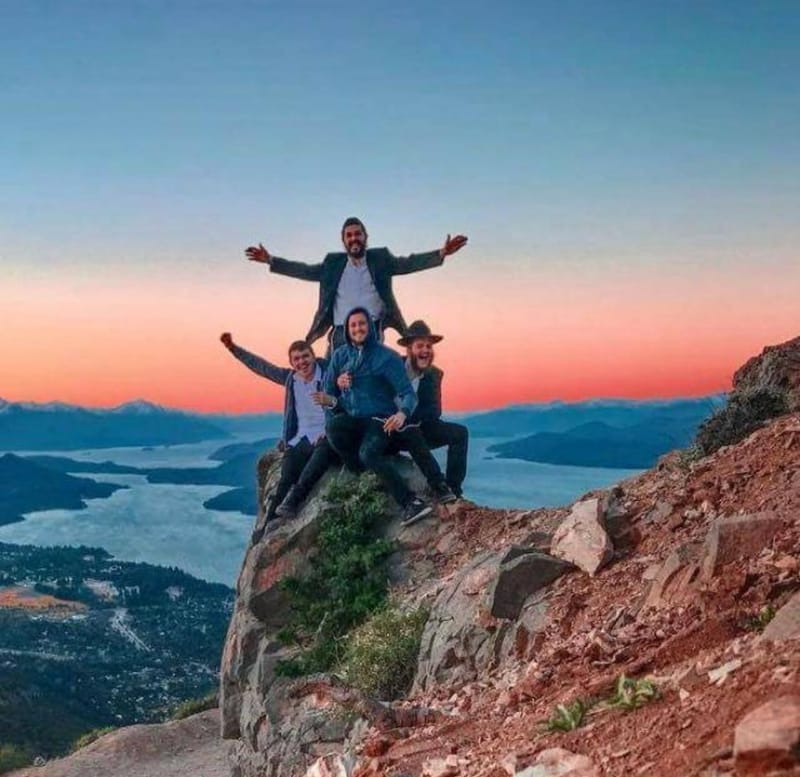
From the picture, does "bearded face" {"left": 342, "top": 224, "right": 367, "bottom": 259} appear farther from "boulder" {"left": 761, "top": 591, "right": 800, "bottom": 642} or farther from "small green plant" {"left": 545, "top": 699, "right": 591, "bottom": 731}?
"boulder" {"left": 761, "top": 591, "right": 800, "bottom": 642}

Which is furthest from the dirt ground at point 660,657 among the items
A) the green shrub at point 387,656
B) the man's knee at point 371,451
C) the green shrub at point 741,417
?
the man's knee at point 371,451

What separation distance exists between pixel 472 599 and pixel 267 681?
3.40 meters

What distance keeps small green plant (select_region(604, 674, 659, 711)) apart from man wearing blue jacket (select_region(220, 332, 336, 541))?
301 inches

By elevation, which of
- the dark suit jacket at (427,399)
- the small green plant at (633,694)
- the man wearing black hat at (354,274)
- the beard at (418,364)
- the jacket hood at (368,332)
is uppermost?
the man wearing black hat at (354,274)

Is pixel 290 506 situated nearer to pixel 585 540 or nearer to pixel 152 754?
pixel 585 540

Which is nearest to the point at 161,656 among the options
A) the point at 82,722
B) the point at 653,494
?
the point at 82,722

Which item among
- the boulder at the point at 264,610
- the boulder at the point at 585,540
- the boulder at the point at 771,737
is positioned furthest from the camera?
the boulder at the point at 264,610

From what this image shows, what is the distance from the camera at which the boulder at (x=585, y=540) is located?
794 cm

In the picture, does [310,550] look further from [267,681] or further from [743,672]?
[743,672]

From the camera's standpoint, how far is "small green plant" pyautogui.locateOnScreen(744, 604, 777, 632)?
5387 mm

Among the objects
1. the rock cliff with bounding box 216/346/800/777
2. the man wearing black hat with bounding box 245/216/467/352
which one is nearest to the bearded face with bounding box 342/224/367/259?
the man wearing black hat with bounding box 245/216/467/352

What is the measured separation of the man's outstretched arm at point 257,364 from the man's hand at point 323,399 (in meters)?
1.11

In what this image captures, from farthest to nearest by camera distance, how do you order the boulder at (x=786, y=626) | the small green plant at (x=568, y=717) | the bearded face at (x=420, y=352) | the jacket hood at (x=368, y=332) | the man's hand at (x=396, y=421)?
the bearded face at (x=420, y=352)
the jacket hood at (x=368, y=332)
the man's hand at (x=396, y=421)
the small green plant at (x=568, y=717)
the boulder at (x=786, y=626)

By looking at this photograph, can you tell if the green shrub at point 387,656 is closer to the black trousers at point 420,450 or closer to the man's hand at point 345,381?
the black trousers at point 420,450
